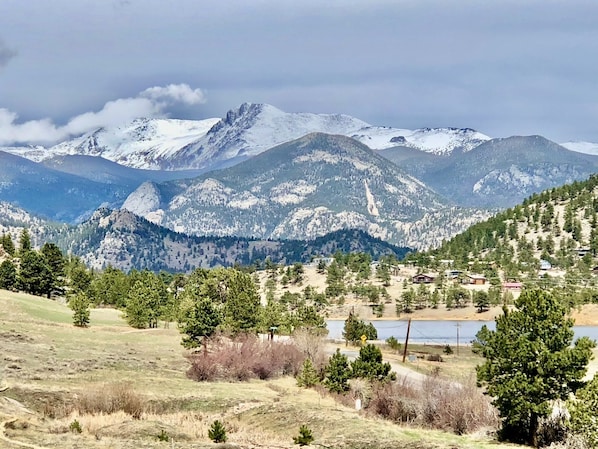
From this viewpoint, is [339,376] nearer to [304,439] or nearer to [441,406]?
[441,406]

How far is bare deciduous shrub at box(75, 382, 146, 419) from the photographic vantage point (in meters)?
57.3

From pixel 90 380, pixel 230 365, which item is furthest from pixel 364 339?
pixel 90 380

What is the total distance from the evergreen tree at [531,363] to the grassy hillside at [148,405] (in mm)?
2939

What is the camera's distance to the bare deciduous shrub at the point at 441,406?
5894 cm

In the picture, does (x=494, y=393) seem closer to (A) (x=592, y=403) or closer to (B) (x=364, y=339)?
(A) (x=592, y=403)

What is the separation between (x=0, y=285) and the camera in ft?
535

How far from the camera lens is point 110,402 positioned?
191 ft

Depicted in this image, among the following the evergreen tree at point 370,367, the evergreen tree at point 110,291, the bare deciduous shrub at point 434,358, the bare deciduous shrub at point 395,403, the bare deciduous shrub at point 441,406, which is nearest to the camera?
the bare deciduous shrub at point 441,406

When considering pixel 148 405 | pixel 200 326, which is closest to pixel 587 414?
pixel 148 405

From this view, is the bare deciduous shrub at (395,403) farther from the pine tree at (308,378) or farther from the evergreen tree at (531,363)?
the pine tree at (308,378)

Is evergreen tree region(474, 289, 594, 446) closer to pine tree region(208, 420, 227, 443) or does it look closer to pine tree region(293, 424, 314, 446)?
pine tree region(293, 424, 314, 446)

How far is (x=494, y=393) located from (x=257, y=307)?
3014 inches

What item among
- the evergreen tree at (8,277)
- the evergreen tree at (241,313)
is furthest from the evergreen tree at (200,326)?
the evergreen tree at (8,277)

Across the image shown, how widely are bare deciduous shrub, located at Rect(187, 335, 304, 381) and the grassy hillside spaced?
7.17ft
